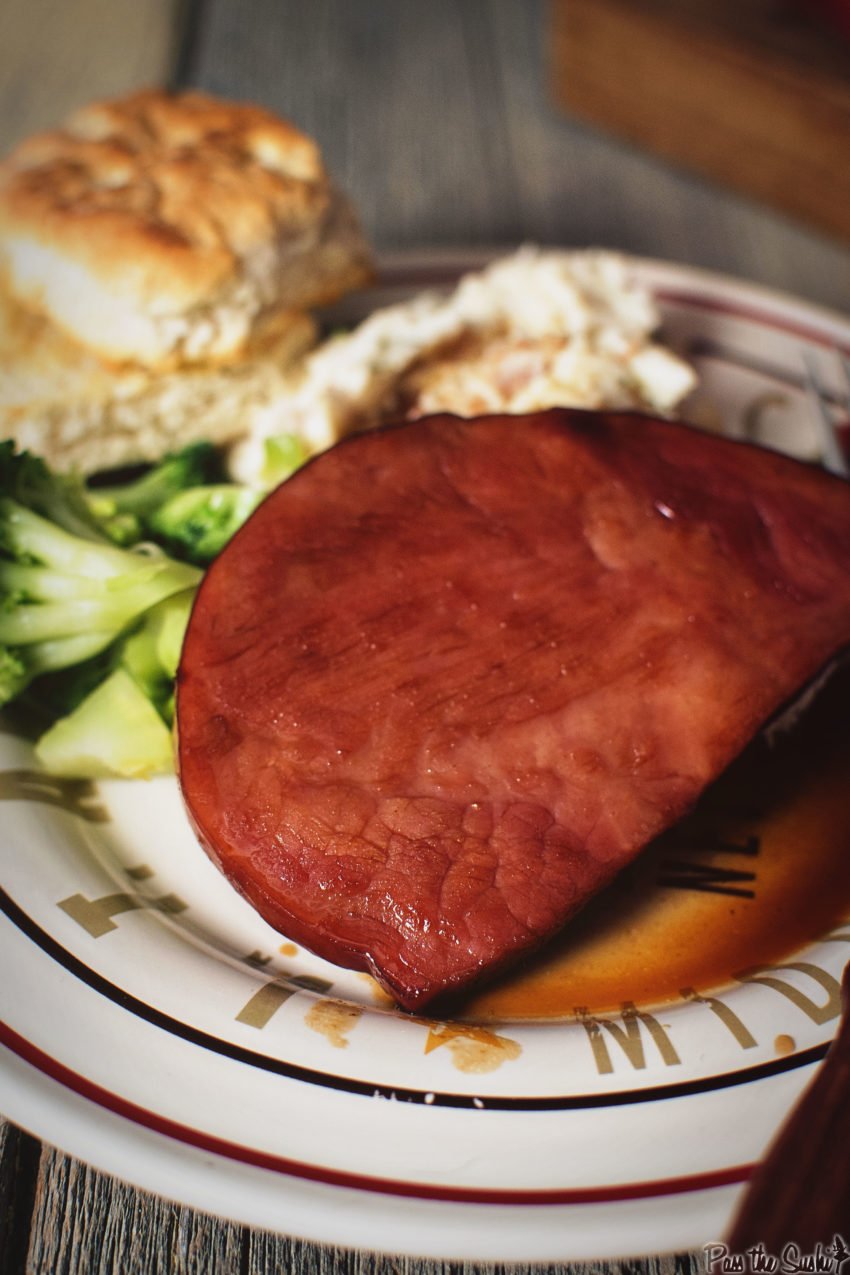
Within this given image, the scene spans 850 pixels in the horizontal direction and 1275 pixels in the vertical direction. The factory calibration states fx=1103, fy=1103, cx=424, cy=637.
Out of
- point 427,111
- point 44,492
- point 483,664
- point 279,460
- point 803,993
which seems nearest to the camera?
point 803,993

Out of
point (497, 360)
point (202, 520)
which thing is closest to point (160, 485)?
point (202, 520)

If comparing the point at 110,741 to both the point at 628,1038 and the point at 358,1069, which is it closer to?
the point at 358,1069

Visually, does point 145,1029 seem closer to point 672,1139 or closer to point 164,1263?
point 164,1263

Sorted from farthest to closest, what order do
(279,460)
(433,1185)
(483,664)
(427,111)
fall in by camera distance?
1. (427,111)
2. (279,460)
3. (483,664)
4. (433,1185)

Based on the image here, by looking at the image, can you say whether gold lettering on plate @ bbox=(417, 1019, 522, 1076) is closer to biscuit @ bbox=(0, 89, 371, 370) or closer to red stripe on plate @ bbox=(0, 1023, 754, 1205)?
red stripe on plate @ bbox=(0, 1023, 754, 1205)

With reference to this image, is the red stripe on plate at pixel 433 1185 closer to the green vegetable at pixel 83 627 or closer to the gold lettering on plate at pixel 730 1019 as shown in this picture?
the gold lettering on plate at pixel 730 1019

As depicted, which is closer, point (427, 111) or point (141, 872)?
point (141, 872)

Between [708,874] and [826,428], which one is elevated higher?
[826,428]
